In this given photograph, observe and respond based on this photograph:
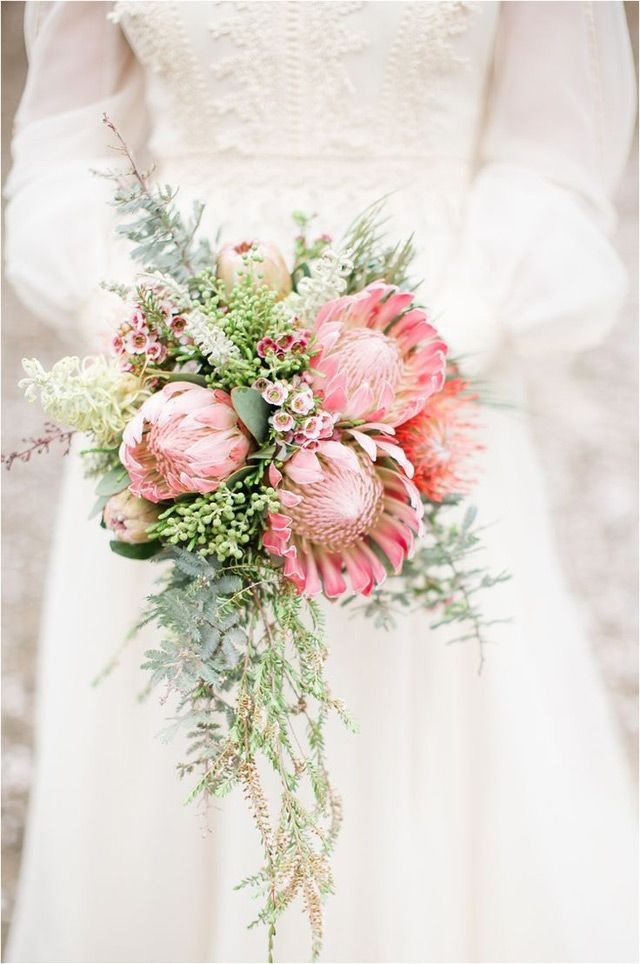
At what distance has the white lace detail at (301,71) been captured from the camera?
33.3 inches

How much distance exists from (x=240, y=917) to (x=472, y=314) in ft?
2.44

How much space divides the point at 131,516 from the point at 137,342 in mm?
149

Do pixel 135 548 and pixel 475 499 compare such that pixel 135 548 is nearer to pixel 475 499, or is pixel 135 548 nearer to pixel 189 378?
pixel 189 378

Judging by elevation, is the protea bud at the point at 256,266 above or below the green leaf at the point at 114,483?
above

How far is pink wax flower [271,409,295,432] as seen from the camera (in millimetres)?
573

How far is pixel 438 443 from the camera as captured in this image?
0.69 meters

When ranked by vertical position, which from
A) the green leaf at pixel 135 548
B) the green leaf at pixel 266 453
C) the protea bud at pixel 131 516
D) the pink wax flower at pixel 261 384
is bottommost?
the green leaf at pixel 135 548

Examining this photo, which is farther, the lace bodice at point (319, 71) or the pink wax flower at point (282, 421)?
the lace bodice at point (319, 71)

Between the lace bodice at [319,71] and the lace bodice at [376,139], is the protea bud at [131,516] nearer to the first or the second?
the lace bodice at [376,139]

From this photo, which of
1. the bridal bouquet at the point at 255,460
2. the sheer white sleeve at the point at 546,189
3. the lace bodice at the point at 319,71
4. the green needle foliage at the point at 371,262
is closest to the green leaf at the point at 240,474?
the bridal bouquet at the point at 255,460

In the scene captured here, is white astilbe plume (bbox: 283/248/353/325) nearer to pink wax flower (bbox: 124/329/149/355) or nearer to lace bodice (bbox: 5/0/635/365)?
pink wax flower (bbox: 124/329/149/355)

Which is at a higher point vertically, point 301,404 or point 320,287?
point 320,287

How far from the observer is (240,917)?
826 millimetres

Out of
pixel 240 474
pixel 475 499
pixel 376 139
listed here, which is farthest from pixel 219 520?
pixel 376 139
